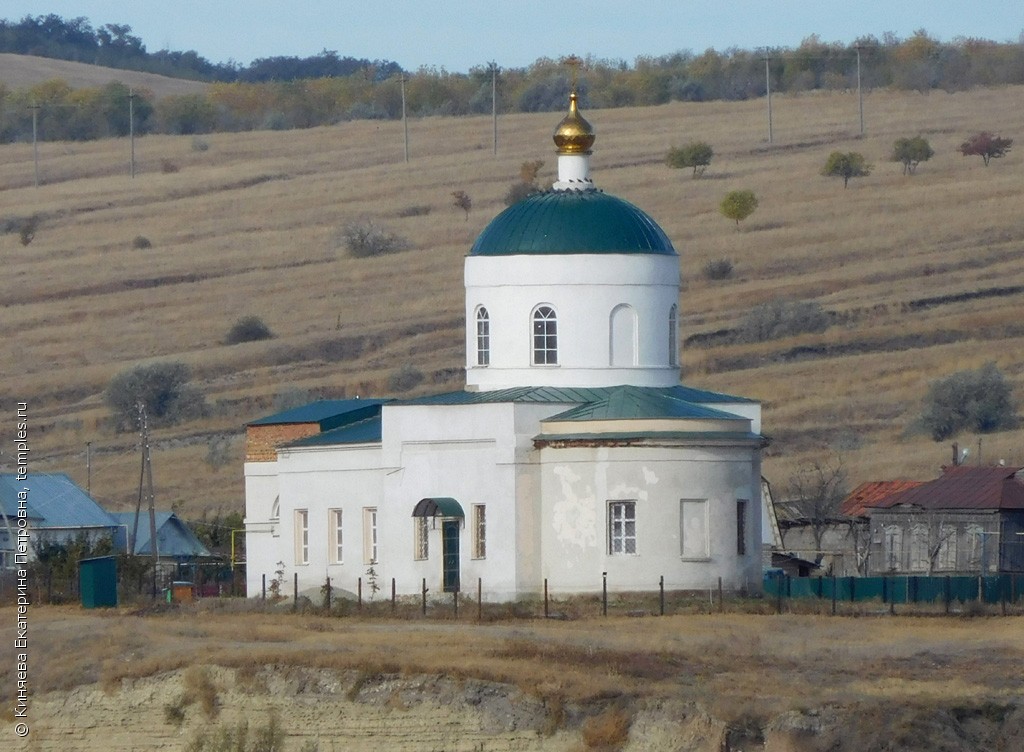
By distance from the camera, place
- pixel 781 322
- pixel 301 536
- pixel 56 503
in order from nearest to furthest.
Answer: pixel 301 536
pixel 56 503
pixel 781 322

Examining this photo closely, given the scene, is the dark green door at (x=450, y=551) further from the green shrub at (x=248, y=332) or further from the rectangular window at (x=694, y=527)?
the green shrub at (x=248, y=332)

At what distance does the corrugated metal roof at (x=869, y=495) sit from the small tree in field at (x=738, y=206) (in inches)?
1306

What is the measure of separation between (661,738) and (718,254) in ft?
193

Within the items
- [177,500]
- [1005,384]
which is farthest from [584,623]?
[1005,384]

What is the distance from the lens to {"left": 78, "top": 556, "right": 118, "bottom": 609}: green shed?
146 ft

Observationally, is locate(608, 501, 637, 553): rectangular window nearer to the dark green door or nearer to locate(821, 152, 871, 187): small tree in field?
the dark green door

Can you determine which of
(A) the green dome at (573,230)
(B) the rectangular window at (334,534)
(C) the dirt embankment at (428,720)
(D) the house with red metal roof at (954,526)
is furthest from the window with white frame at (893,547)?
(C) the dirt embankment at (428,720)

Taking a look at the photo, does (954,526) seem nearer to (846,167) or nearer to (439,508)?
(439,508)

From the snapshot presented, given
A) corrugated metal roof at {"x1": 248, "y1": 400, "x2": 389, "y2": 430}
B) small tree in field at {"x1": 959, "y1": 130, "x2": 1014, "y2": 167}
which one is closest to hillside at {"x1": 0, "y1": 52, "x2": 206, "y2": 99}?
small tree in field at {"x1": 959, "y1": 130, "x2": 1014, "y2": 167}

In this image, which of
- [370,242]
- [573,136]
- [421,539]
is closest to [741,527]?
[421,539]

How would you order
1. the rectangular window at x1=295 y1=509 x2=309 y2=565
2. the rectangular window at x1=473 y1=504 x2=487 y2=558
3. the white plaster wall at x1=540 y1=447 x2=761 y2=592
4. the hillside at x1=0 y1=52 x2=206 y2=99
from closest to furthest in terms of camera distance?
the white plaster wall at x1=540 y1=447 x2=761 y2=592
the rectangular window at x1=473 y1=504 x2=487 y2=558
the rectangular window at x1=295 y1=509 x2=309 y2=565
the hillside at x1=0 y1=52 x2=206 y2=99

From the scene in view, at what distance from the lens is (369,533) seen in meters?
46.0

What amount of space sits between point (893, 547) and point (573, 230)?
1445 cm

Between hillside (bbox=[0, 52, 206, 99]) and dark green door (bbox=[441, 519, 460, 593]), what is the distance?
107m
